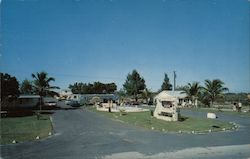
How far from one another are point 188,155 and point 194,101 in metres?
48.6

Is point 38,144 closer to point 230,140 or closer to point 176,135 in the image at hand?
point 176,135

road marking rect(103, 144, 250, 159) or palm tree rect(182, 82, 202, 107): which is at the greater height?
palm tree rect(182, 82, 202, 107)

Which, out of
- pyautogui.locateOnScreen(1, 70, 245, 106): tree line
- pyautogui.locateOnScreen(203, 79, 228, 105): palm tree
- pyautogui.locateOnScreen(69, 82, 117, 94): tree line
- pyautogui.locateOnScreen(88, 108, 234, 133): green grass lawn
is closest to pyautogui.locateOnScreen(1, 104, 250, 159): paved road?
pyautogui.locateOnScreen(88, 108, 234, 133): green grass lawn

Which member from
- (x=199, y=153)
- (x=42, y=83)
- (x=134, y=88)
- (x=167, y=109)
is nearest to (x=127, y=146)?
(x=199, y=153)

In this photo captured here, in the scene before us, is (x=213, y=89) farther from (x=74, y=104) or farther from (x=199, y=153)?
(x=199, y=153)

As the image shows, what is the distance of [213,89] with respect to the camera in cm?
5475

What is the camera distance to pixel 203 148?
15.9m

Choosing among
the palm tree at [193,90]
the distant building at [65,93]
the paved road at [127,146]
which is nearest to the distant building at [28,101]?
the palm tree at [193,90]

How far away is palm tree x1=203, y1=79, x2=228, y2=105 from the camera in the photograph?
54.2 meters

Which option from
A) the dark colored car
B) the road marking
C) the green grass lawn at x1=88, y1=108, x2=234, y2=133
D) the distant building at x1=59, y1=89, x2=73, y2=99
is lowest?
the road marking

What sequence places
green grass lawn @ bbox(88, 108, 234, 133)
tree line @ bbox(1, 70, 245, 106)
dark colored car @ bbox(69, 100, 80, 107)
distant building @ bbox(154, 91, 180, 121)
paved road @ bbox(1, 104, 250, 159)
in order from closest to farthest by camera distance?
paved road @ bbox(1, 104, 250, 159) < green grass lawn @ bbox(88, 108, 234, 133) < distant building @ bbox(154, 91, 180, 121) < tree line @ bbox(1, 70, 245, 106) < dark colored car @ bbox(69, 100, 80, 107)

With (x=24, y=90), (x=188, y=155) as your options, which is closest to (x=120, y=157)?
(x=188, y=155)

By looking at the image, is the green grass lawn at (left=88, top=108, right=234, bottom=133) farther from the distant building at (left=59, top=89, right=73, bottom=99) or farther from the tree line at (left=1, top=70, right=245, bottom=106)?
the distant building at (left=59, top=89, right=73, bottom=99)

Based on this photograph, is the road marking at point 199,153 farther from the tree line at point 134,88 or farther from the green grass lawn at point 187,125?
the tree line at point 134,88
